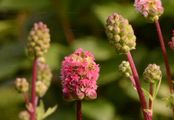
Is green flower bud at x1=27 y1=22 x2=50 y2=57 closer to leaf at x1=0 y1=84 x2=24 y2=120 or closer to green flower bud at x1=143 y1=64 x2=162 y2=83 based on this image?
green flower bud at x1=143 y1=64 x2=162 y2=83

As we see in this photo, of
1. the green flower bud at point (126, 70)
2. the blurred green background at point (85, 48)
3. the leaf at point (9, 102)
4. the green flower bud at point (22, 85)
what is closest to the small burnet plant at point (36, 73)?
the green flower bud at point (22, 85)

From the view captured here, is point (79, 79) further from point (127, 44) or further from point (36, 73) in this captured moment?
point (36, 73)

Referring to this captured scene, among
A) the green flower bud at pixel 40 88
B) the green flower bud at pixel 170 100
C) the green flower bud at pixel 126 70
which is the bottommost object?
the green flower bud at pixel 170 100

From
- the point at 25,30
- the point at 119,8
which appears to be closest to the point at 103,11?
the point at 119,8

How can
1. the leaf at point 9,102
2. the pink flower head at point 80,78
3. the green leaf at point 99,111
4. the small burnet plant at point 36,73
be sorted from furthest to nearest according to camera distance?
the leaf at point 9,102, the green leaf at point 99,111, the small burnet plant at point 36,73, the pink flower head at point 80,78

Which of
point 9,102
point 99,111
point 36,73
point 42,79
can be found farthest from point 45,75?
point 9,102

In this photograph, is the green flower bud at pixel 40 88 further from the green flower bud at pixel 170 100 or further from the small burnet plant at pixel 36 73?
the green flower bud at pixel 170 100

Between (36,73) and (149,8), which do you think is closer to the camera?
(149,8)
